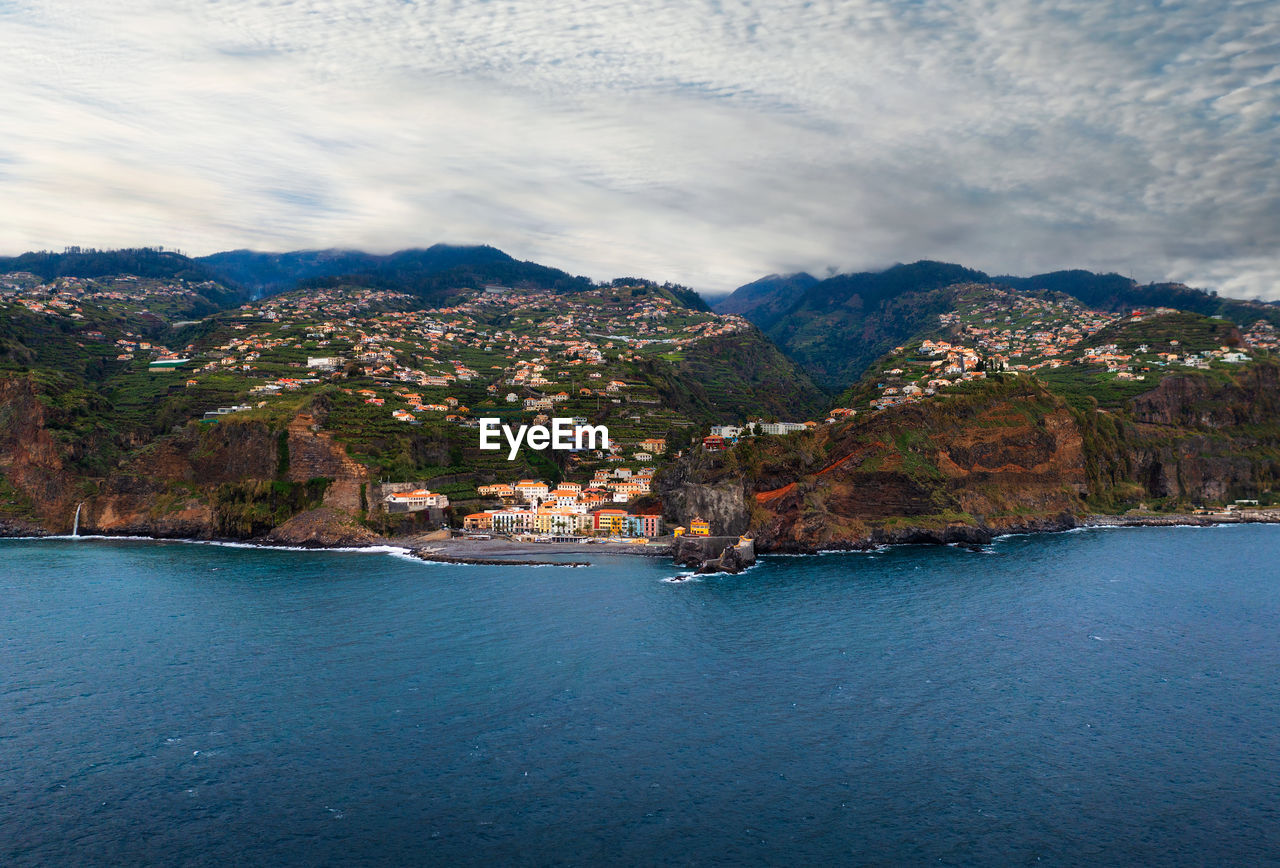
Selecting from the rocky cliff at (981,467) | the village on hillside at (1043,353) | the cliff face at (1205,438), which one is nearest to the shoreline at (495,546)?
the rocky cliff at (981,467)

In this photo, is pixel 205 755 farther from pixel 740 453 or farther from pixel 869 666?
pixel 740 453

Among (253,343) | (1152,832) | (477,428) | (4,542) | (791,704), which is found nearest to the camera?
(1152,832)

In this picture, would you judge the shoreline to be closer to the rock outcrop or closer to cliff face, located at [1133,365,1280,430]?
the rock outcrop

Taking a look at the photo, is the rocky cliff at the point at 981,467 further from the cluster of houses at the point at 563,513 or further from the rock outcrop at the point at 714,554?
the cluster of houses at the point at 563,513

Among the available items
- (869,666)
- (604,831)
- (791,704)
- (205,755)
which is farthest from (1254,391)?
(205,755)

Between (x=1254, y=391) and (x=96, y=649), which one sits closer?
(x=96, y=649)

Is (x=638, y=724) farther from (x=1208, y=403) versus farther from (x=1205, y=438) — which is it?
(x=1208, y=403)

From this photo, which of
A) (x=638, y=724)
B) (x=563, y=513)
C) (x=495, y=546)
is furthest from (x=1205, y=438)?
(x=638, y=724)

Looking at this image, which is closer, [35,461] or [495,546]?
[495,546]

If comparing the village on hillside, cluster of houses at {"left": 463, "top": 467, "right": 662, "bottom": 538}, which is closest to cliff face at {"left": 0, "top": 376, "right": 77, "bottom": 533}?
cluster of houses at {"left": 463, "top": 467, "right": 662, "bottom": 538}
